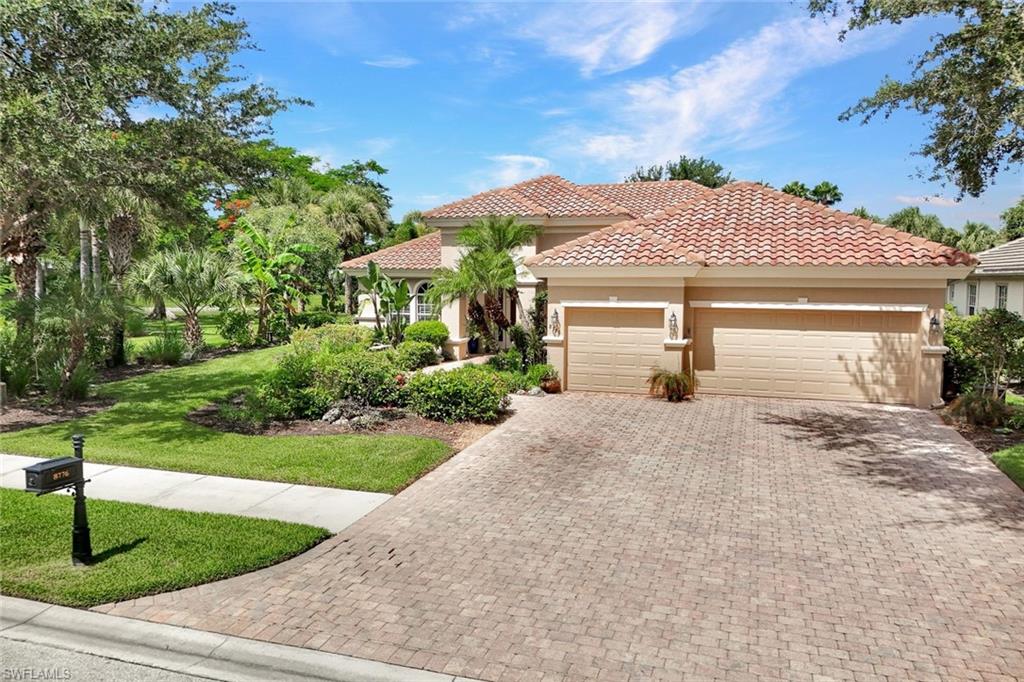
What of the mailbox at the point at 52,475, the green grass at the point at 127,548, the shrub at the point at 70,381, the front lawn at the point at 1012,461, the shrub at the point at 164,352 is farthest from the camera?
the shrub at the point at 164,352

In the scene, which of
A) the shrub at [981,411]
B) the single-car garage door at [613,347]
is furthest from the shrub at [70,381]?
the shrub at [981,411]

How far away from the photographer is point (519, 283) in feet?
73.2

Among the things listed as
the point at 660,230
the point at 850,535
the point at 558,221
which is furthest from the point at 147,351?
the point at 850,535

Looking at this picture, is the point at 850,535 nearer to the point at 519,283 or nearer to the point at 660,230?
the point at 660,230

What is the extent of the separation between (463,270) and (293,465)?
Answer: 9879mm

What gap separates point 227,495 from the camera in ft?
30.7

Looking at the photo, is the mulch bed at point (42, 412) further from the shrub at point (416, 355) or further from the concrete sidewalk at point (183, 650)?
the concrete sidewalk at point (183, 650)

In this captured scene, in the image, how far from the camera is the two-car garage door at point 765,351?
638 inches

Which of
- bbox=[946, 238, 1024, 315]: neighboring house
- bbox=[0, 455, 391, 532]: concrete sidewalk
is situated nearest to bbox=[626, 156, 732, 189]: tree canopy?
bbox=[946, 238, 1024, 315]: neighboring house

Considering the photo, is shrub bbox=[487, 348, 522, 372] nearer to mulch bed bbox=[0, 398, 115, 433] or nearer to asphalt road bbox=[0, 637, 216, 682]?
mulch bed bbox=[0, 398, 115, 433]

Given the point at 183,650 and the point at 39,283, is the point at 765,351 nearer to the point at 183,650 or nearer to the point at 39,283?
the point at 183,650

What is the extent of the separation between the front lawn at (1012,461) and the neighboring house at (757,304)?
4.39 m

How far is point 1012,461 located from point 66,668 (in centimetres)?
1284

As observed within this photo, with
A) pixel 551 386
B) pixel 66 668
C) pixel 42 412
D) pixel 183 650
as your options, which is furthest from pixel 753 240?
pixel 42 412
